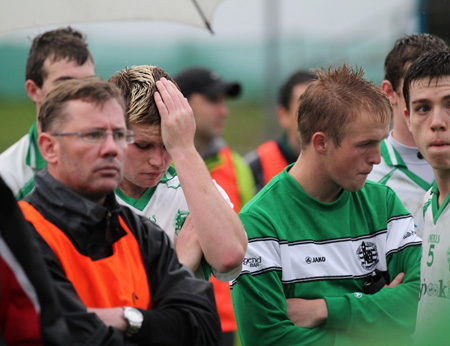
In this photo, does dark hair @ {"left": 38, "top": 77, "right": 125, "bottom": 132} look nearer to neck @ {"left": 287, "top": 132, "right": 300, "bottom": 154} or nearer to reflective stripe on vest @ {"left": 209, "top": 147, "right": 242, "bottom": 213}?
reflective stripe on vest @ {"left": 209, "top": 147, "right": 242, "bottom": 213}

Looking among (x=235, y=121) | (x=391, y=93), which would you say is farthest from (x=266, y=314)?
(x=235, y=121)

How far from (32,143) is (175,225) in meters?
1.34

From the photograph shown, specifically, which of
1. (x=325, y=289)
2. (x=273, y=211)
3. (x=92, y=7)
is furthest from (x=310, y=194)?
(x=92, y=7)

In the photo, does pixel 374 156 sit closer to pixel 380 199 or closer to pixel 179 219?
pixel 380 199

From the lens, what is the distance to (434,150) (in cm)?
350

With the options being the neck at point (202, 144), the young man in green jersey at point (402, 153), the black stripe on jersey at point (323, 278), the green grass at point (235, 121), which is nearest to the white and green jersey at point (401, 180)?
the young man in green jersey at point (402, 153)

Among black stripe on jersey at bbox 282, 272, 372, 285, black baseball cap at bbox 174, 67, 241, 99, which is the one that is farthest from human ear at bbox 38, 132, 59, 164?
black baseball cap at bbox 174, 67, 241, 99

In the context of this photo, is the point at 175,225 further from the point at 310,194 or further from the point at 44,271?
the point at 44,271

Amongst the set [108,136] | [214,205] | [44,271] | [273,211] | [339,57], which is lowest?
[339,57]

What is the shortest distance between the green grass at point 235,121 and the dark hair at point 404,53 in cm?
1439

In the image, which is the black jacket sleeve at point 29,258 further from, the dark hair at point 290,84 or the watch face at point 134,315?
the dark hair at point 290,84

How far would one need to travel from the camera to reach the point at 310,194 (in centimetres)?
333

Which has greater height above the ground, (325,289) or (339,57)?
(325,289)

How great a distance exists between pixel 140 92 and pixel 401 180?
1.93 m
